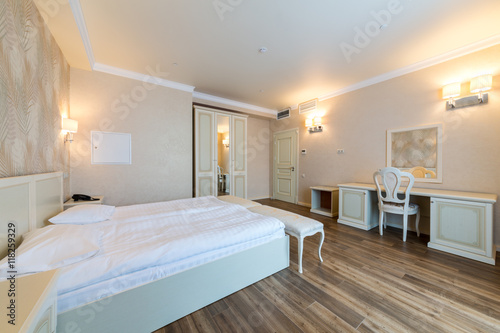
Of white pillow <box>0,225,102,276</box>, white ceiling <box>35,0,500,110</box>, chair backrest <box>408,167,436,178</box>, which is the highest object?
white ceiling <box>35,0,500,110</box>

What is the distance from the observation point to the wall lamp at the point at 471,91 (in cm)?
236

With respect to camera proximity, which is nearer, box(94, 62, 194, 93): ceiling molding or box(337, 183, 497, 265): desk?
box(337, 183, 497, 265): desk

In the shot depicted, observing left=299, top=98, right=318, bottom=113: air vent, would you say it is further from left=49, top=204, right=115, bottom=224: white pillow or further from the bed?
left=49, top=204, right=115, bottom=224: white pillow

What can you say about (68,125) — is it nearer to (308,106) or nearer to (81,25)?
(81,25)

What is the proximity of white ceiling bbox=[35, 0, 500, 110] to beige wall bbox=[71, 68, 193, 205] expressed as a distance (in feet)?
1.15

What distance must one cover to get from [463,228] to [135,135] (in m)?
5.09

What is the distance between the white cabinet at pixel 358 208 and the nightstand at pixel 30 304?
378 cm

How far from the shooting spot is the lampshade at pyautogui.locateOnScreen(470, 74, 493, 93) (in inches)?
92.4

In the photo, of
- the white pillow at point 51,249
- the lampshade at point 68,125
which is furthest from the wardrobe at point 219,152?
the white pillow at point 51,249

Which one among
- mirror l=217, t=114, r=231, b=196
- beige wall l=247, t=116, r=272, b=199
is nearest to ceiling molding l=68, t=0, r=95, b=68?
mirror l=217, t=114, r=231, b=196

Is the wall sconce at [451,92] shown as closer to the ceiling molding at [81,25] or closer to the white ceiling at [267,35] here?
the white ceiling at [267,35]

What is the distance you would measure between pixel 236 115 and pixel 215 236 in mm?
3672

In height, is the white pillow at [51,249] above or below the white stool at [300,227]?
→ above

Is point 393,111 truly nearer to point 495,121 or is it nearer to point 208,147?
point 495,121
